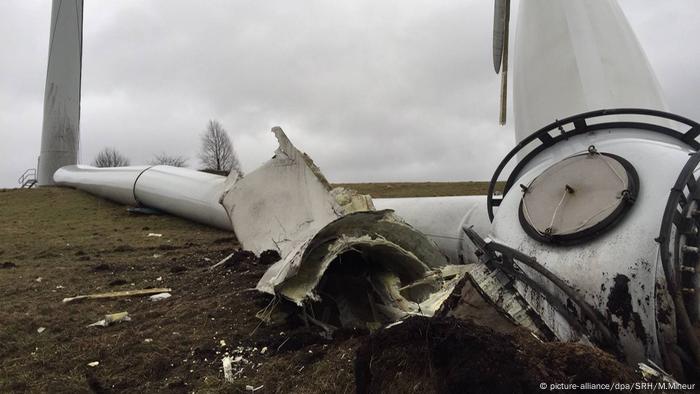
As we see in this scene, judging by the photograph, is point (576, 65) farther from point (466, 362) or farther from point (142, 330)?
point (142, 330)

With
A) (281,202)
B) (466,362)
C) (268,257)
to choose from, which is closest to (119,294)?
(268,257)

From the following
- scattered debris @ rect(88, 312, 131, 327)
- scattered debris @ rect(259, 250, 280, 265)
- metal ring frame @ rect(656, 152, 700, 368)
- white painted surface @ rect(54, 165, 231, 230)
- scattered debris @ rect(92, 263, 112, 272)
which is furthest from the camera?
white painted surface @ rect(54, 165, 231, 230)

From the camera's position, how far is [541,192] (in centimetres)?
358

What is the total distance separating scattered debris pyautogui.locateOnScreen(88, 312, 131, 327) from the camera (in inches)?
169

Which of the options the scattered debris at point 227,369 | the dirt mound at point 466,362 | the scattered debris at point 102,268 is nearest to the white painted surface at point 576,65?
the dirt mound at point 466,362

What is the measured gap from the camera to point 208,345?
12.0 feet

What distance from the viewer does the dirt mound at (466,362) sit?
187 centimetres

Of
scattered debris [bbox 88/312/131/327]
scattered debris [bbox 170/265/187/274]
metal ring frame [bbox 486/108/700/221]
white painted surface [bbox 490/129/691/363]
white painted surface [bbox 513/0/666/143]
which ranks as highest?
white painted surface [bbox 513/0/666/143]

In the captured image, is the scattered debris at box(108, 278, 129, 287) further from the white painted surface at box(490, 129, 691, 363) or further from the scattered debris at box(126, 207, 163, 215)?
the scattered debris at box(126, 207, 163, 215)

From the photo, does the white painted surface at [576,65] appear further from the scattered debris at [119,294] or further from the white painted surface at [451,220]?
the scattered debris at [119,294]

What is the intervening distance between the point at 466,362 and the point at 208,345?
236cm

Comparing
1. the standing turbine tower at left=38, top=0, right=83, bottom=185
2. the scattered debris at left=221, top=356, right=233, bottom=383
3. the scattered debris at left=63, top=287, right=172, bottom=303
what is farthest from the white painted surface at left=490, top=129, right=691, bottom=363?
the standing turbine tower at left=38, top=0, right=83, bottom=185

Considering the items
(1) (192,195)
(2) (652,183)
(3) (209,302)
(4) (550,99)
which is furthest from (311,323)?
(1) (192,195)

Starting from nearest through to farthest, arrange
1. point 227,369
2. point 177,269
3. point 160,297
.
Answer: point 227,369
point 160,297
point 177,269
